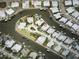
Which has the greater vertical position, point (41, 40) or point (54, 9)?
point (54, 9)

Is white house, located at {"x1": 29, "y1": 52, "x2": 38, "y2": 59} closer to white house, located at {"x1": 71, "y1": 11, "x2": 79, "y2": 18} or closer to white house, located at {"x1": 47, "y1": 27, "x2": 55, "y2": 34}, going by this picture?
white house, located at {"x1": 47, "y1": 27, "x2": 55, "y2": 34}

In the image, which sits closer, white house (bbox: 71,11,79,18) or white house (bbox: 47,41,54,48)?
white house (bbox: 47,41,54,48)

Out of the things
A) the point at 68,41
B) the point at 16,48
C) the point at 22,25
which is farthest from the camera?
the point at 68,41

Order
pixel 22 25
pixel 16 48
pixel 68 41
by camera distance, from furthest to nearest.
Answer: pixel 68 41 < pixel 22 25 < pixel 16 48

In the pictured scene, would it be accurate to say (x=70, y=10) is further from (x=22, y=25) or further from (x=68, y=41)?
(x=22, y=25)

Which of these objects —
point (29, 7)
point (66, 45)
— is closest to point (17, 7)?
point (29, 7)

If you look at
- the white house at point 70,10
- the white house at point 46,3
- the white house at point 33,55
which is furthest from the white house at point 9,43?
Answer: the white house at point 70,10

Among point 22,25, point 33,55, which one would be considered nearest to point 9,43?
point 22,25

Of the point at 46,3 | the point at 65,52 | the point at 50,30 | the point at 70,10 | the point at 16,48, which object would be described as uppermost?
the point at 46,3

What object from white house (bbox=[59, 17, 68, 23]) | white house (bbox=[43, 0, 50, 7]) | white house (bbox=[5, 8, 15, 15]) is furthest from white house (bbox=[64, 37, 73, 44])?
white house (bbox=[5, 8, 15, 15])

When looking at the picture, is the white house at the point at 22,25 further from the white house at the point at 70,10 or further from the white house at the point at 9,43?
the white house at the point at 70,10

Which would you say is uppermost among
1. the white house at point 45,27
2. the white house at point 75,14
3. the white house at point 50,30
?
the white house at point 75,14
